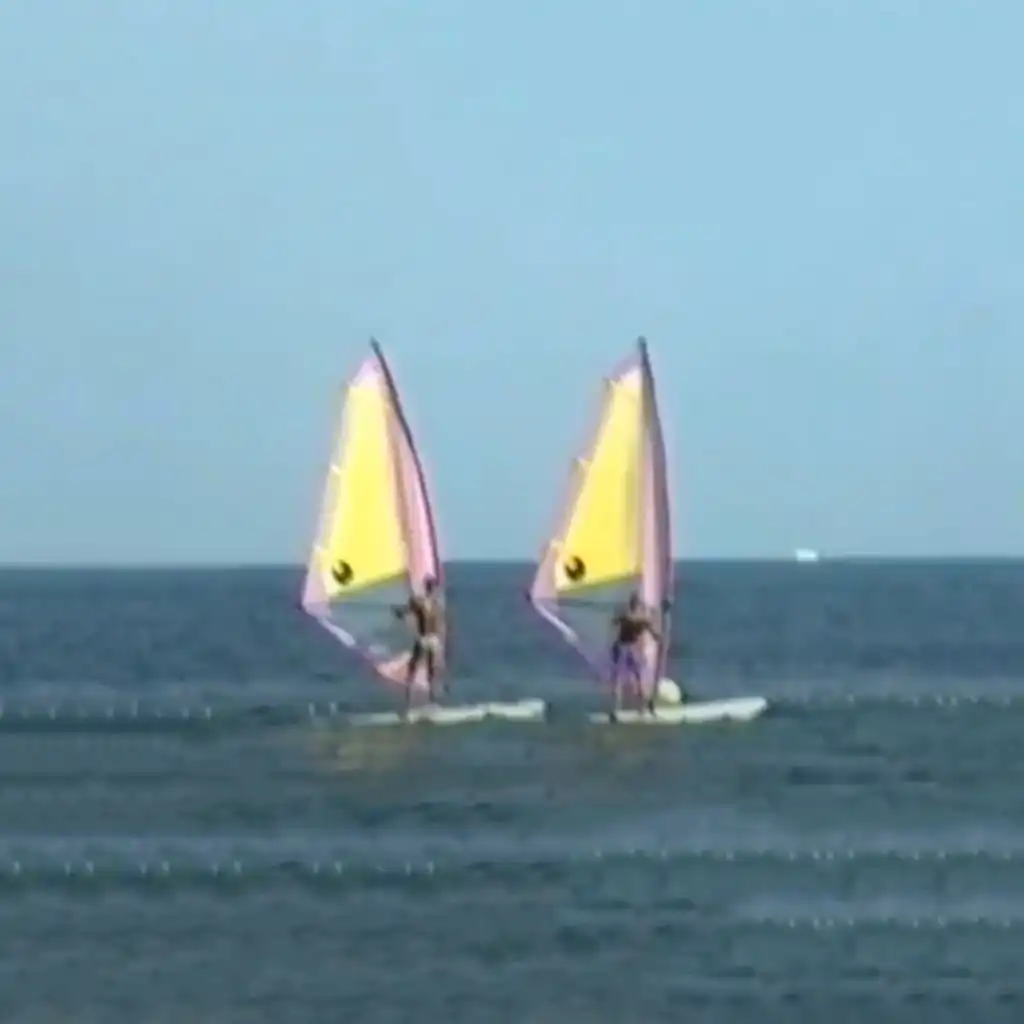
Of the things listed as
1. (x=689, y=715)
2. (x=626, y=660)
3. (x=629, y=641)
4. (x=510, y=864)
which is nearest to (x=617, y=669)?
(x=626, y=660)

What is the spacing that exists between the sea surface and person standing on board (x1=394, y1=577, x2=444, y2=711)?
1.12m

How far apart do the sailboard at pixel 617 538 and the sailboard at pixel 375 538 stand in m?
2.11

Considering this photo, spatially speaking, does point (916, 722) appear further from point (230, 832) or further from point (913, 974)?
point (913, 974)

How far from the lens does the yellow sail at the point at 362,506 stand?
51938 millimetres

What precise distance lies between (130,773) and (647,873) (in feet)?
48.4

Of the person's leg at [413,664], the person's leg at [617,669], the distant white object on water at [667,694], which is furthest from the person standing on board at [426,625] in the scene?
the distant white object on water at [667,694]

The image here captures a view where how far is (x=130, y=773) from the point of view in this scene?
157 ft

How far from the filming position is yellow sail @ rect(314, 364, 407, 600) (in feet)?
170

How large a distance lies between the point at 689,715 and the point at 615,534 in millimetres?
3448

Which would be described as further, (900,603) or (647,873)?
(900,603)

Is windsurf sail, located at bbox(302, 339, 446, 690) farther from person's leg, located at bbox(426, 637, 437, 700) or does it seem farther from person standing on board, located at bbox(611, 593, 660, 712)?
person standing on board, located at bbox(611, 593, 660, 712)

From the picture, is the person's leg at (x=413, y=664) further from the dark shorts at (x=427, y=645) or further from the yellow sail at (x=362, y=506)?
the yellow sail at (x=362, y=506)

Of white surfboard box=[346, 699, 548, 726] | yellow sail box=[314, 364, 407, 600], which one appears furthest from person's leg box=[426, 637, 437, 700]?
yellow sail box=[314, 364, 407, 600]

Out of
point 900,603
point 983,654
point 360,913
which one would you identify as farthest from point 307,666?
point 900,603
